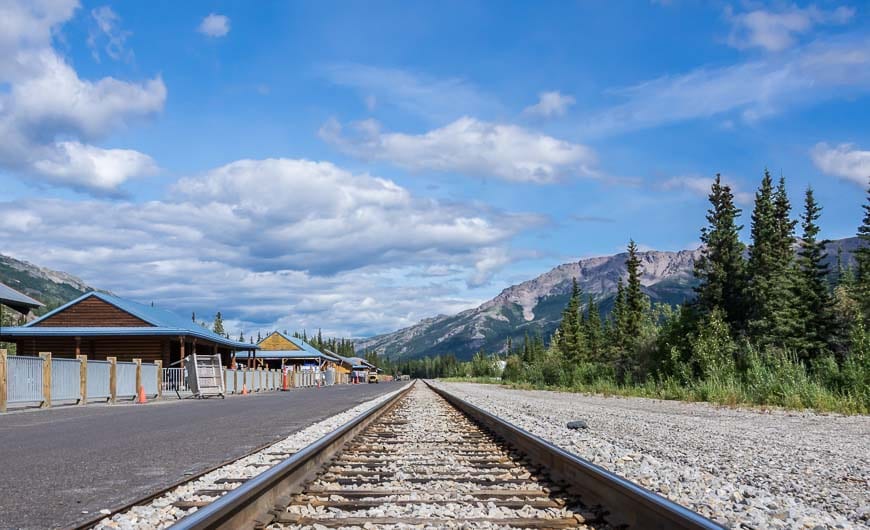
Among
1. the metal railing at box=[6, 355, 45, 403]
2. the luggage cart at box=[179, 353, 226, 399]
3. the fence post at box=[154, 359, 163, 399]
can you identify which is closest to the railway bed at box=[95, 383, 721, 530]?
the metal railing at box=[6, 355, 45, 403]

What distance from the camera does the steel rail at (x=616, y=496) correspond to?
3.60m

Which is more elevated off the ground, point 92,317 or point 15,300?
point 15,300

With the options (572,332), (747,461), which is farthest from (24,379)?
(572,332)

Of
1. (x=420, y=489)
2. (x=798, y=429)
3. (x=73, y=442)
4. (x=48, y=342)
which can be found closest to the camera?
(x=420, y=489)

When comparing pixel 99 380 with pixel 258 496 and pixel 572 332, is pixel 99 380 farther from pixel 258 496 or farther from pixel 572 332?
pixel 572 332

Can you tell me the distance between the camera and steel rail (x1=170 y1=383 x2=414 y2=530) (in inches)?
148

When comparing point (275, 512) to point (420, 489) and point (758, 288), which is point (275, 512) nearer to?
point (420, 489)

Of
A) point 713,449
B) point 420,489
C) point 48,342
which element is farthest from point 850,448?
point 48,342

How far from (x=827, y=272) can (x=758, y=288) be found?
42.8 ft

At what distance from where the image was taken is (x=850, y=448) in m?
8.90

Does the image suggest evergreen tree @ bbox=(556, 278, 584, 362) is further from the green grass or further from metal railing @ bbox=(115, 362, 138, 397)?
metal railing @ bbox=(115, 362, 138, 397)

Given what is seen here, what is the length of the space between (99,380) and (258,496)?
21258 mm

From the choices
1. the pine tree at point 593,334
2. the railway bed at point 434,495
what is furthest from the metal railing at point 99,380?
the pine tree at point 593,334

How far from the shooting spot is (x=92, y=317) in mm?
40594
